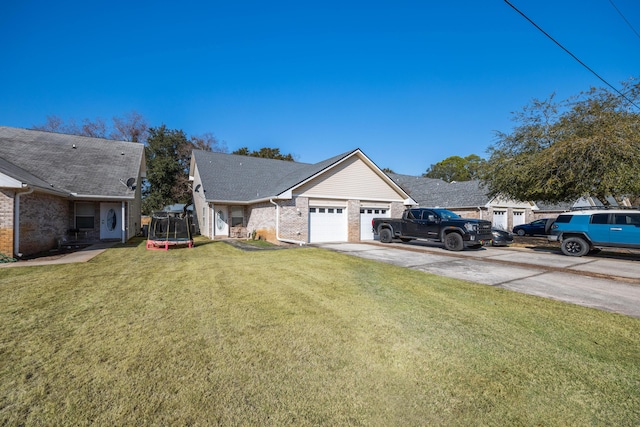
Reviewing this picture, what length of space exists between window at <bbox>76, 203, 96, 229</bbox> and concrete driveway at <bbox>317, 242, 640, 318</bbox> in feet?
48.8

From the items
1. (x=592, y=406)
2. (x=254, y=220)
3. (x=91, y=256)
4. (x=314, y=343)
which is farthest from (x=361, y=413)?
(x=254, y=220)

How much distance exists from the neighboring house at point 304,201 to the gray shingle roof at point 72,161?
15.1ft

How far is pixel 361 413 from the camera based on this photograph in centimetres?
240

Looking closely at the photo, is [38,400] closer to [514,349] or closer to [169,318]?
[169,318]

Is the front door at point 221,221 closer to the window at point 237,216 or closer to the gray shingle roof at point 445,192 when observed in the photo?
the window at point 237,216

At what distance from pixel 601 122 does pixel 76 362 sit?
20.2 meters

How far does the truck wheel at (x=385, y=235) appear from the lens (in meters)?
15.9

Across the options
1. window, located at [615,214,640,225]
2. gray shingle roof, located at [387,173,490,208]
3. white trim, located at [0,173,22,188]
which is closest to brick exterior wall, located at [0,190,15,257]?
white trim, located at [0,173,22,188]

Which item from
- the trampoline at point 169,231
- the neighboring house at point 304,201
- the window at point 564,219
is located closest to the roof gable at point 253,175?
the neighboring house at point 304,201

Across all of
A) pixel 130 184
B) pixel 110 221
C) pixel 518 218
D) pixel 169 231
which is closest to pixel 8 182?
pixel 130 184

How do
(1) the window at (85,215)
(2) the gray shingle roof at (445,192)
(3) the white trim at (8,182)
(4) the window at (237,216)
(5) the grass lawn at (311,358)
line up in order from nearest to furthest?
1. (5) the grass lawn at (311,358)
2. (3) the white trim at (8,182)
3. (1) the window at (85,215)
4. (4) the window at (237,216)
5. (2) the gray shingle roof at (445,192)

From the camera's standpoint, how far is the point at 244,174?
22.1 meters

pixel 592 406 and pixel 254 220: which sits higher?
pixel 254 220

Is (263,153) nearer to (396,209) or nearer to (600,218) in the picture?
(396,209)
